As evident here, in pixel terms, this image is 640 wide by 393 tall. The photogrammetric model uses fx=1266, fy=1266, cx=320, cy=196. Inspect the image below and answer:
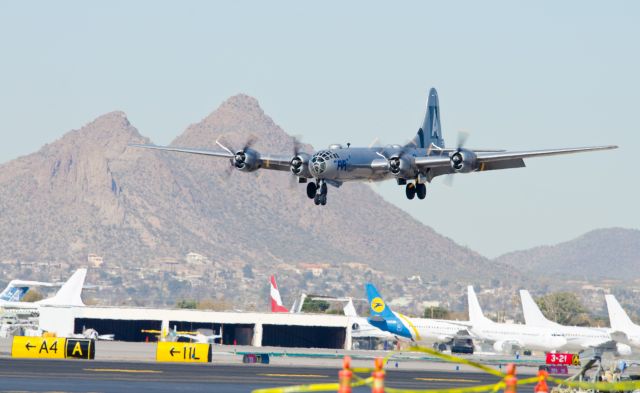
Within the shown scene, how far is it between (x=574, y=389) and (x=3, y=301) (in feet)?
364

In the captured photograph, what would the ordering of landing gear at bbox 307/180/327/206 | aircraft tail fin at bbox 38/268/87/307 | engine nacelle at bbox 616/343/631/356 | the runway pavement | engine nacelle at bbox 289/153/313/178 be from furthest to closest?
aircraft tail fin at bbox 38/268/87/307 < engine nacelle at bbox 616/343/631/356 < engine nacelle at bbox 289/153/313/178 < landing gear at bbox 307/180/327/206 < the runway pavement

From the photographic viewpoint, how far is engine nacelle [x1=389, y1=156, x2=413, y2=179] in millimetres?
81688

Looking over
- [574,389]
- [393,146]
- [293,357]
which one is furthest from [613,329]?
[574,389]

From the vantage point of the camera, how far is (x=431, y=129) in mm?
99188

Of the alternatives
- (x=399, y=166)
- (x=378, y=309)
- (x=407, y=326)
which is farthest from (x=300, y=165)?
(x=407, y=326)

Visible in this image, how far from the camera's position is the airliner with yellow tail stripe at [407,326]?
13388cm

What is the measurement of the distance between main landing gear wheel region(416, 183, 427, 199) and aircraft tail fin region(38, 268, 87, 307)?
72.4 metres

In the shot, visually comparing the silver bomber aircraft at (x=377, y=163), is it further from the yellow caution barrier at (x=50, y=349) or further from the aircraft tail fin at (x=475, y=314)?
the aircraft tail fin at (x=475, y=314)

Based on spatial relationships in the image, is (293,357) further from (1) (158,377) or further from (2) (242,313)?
(2) (242,313)

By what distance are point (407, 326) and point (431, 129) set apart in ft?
133

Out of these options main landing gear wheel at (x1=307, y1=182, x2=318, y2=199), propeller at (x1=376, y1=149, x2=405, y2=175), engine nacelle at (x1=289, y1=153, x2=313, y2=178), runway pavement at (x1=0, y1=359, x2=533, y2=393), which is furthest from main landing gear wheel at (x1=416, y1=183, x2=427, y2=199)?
runway pavement at (x1=0, y1=359, x2=533, y2=393)

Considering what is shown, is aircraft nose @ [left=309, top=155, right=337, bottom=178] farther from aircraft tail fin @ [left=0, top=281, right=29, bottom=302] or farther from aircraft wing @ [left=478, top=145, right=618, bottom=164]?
aircraft tail fin @ [left=0, top=281, right=29, bottom=302]

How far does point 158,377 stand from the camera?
6700 centimetres

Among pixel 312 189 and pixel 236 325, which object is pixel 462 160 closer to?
pixel 312 189
